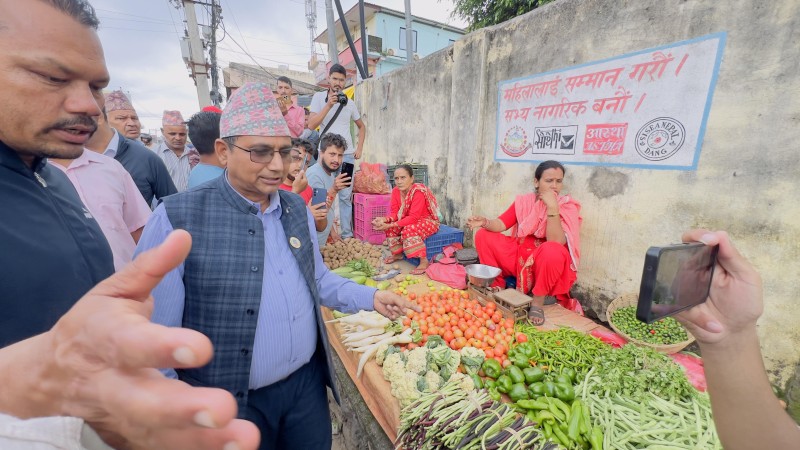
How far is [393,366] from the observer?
105 inches

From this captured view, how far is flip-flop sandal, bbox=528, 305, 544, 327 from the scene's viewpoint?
3568 mm

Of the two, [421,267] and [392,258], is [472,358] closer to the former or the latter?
[421,267]

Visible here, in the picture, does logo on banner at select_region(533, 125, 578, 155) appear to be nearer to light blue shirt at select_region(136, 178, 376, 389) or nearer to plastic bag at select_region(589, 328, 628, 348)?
plastic bag at select_region(589, 328, 628, 348)

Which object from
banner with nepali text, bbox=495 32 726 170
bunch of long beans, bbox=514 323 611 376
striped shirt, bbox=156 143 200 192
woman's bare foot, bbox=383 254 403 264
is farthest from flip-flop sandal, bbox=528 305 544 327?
striped shirt, bbox=156 143 200 192

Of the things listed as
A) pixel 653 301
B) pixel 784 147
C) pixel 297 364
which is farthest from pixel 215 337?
pixel 784 147

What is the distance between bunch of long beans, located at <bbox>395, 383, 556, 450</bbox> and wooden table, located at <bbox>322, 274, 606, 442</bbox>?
0.75 ft

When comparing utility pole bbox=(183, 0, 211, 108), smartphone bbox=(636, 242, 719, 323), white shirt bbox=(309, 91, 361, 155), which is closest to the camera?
smartphone bbox=(636, 242, 719, 323)

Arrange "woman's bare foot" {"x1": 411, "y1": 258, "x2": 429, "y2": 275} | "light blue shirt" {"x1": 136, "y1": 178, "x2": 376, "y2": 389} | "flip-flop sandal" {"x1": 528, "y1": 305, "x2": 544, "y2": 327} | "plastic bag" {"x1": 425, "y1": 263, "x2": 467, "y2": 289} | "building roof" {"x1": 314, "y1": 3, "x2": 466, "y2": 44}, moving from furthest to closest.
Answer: "building roof" {"x1": 314, "y1": 3, "x2": 466, "y2": 44} < "woman's bare foot" {"x1": 411, "y1": 258, "x2": 429, "y2": 275} < "plastic bag" {"x1": 425, "y1": 263, "x2": 467, "y2": 289} < "flip-flop sandal" {"x1": 528, "y1": 305, "x2": 544, "y2": 327} < "light blue shirt" {"x1": 136, "y1": 178, "x2": 376, "y2": 389}

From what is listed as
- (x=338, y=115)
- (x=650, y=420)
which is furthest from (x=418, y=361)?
(x=338, y=115)

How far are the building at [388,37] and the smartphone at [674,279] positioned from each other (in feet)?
65.6

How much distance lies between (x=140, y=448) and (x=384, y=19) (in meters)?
25.4

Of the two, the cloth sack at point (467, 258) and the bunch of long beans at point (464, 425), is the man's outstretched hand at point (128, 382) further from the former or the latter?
the cloth sack at point (467, 258)

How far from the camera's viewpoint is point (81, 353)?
1.42 ft

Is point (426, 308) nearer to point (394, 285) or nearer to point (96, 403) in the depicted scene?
point (394, 285)
